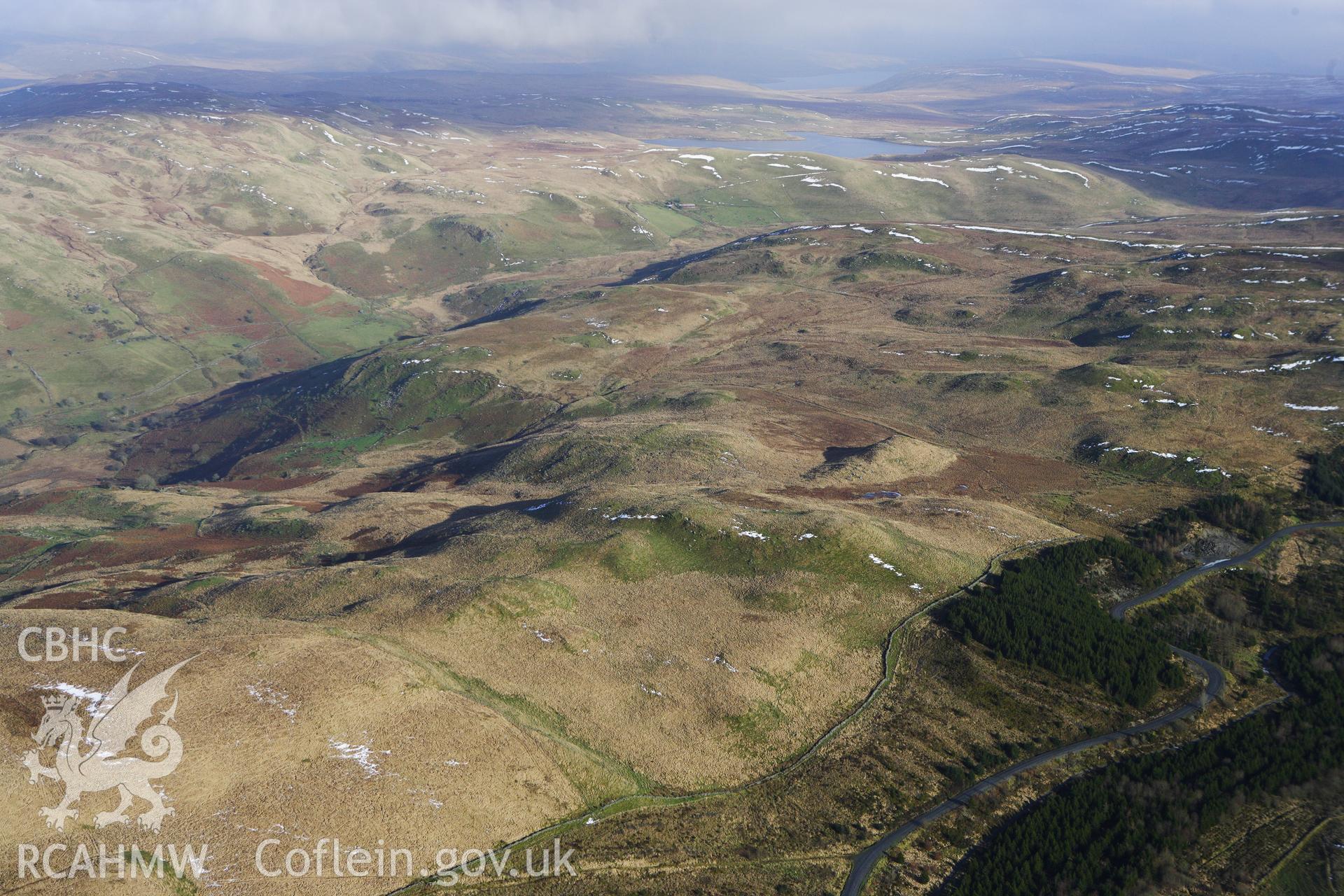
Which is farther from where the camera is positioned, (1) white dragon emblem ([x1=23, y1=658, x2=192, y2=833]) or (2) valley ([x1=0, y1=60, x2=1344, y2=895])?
(2) valley ([x1=0, y1=60, x2=1344, y2=895])

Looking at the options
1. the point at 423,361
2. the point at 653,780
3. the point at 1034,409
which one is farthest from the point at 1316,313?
the point at 423,361

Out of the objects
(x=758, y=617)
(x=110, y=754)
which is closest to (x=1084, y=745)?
(x=758, y=617)

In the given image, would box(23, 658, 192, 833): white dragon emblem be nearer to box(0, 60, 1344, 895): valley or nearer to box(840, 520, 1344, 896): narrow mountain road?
box(0, 60, 1344, 895): valley

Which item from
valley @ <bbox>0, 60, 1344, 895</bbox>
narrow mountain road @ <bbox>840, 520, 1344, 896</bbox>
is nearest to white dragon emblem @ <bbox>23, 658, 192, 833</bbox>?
valley @ <bbox>0, 60, 1344, 895</bbox>

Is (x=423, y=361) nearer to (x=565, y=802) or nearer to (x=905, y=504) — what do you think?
(x=905, y=504)

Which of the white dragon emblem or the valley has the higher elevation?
the white dragon emblem

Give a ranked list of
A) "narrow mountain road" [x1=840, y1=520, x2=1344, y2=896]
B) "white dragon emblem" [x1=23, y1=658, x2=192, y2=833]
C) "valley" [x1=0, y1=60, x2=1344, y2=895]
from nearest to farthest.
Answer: "white dragon emblem" [x1=23, y1=658, x2=192, y2=833] → "narrow mountain road" [x1=840, y1=520, x2=1344, y2=896] → "valley" [x1=0, y1=60, x2=1344, y2=895]

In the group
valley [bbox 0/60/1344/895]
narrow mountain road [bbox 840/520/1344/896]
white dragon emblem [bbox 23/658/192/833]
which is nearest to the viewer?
white dragon emblem [bbox 23/658/192/833]
